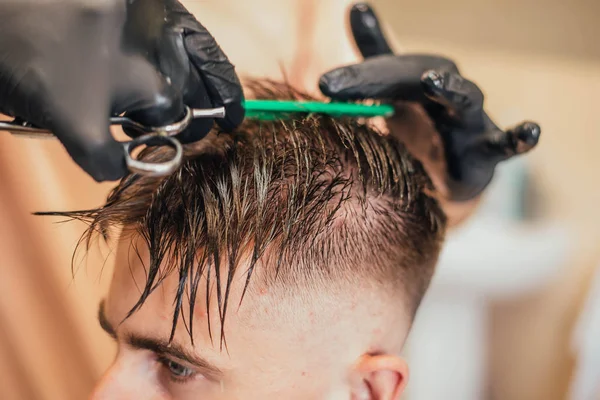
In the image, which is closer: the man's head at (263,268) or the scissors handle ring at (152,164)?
the scissors handle ring at (152,164)

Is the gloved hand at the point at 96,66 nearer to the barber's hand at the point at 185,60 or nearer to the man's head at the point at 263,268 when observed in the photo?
the barber's hand at the point at 185,60

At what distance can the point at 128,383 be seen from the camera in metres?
0.70

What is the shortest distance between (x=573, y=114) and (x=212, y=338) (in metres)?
1.75

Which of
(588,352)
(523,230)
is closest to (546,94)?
(523,230)

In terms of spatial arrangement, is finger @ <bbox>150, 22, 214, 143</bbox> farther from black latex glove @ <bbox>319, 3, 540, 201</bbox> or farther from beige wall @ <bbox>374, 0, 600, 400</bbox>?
beige wall @ <bbox>374, 0, 600, 400</bbox>

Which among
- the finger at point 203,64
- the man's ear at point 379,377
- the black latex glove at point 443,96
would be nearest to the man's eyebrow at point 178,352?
the man's ear at point 379,377

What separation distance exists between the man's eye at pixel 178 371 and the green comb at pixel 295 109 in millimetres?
341

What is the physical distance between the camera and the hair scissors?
0.47 meters

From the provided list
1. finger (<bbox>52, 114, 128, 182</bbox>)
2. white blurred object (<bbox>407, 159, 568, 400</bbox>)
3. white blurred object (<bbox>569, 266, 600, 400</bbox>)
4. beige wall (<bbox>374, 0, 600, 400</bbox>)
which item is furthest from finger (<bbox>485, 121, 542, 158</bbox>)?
beige wall (<bbox>374, 0, 600, 400</bbox>)

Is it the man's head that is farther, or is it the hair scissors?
the man's head

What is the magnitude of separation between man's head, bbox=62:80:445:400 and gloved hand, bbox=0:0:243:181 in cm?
16

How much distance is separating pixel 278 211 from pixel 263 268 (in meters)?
0.07

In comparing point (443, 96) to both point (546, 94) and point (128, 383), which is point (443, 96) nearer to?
point (128, 383)

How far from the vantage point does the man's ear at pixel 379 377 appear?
0.73m
